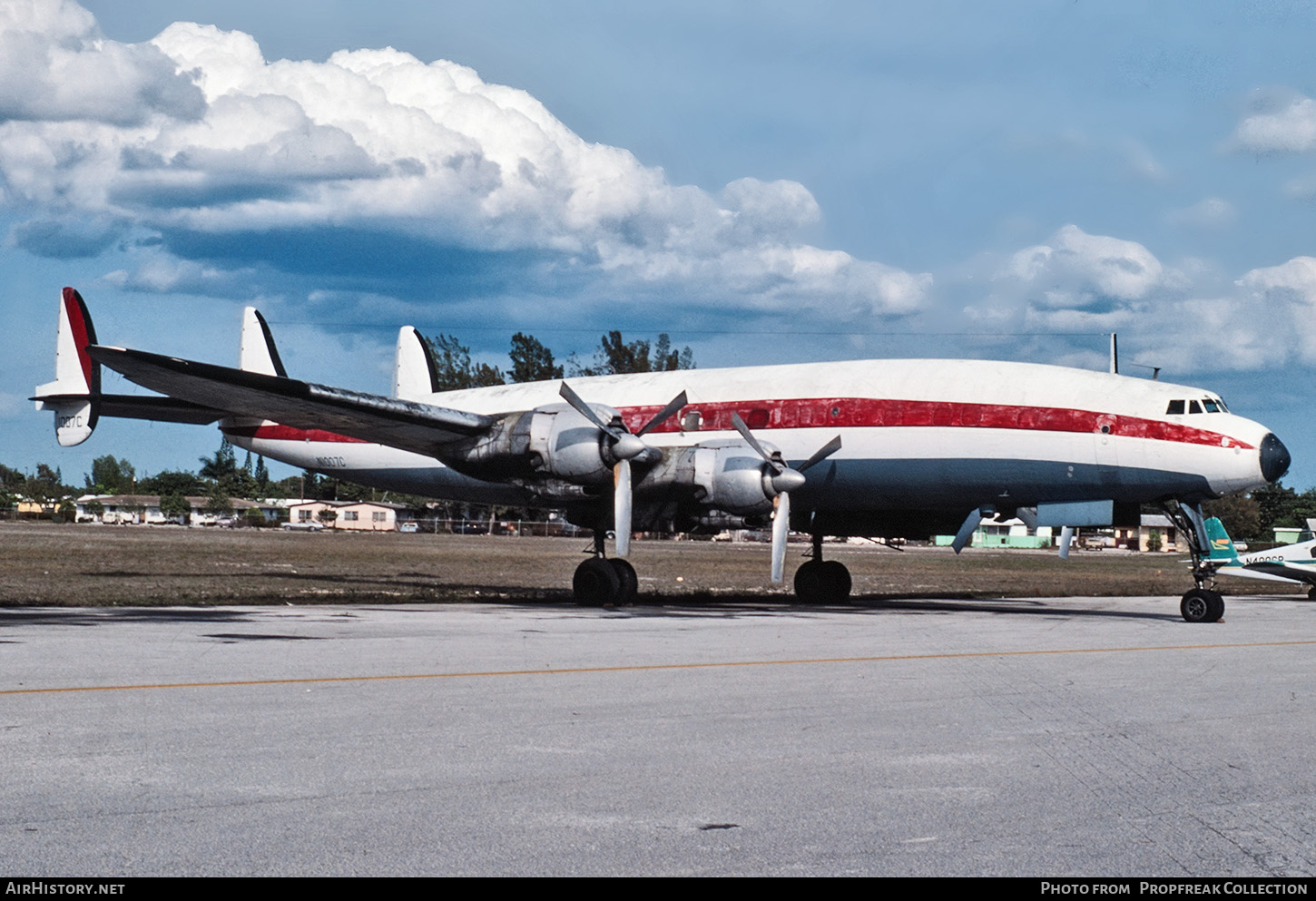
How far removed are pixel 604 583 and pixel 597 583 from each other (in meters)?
0.15

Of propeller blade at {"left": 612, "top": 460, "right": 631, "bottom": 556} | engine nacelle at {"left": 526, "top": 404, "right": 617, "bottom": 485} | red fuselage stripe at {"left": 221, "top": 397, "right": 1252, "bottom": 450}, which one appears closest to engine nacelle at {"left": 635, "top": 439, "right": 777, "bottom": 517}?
propeller blade at {"left": 612, "top": 460, "right": 631, "bottom": 556}

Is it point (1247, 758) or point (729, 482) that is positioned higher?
point (729, 482)

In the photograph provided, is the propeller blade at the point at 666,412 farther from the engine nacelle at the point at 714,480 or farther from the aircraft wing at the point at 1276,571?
the aircraft wing at the point at 1276,571

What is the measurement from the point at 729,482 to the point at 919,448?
3.65 meters

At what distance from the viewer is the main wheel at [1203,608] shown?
21.0 meters

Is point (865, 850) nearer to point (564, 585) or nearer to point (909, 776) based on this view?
point (909, 776)

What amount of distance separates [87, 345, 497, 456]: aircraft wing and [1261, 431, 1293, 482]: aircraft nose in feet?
44.6

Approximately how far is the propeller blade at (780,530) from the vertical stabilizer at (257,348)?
53.4 feet

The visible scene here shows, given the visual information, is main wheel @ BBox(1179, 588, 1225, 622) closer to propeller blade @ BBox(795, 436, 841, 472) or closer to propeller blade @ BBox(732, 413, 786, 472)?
propeller blade @ BBox(795, 436, 841, 472)

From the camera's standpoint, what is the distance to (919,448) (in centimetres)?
2273

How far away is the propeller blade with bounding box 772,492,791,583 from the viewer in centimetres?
2117

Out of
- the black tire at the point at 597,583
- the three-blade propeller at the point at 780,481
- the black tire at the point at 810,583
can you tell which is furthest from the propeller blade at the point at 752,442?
the black tire at the point at 810,583

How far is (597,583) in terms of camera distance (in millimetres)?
23266

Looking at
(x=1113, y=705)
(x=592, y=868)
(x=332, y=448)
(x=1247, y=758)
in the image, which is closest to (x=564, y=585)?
(x=332, y=448)
